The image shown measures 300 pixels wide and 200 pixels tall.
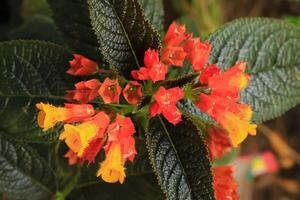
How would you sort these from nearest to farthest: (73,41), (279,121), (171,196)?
(171,196) → (73,41) → (279,121)

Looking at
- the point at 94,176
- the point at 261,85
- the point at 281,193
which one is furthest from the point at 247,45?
the point at 281,193

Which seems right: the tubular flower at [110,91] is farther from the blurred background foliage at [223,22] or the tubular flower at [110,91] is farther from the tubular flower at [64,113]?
the blurred background foliage at [223,22]

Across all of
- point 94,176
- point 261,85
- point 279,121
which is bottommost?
point 279,121

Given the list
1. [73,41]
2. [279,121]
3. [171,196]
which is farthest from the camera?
[279,121]

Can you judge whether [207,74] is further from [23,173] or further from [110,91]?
[23,173]

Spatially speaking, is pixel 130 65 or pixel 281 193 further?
pixel 281 193

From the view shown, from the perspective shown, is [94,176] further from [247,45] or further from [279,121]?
[279,121]

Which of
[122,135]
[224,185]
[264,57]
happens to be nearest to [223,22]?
[264,57]

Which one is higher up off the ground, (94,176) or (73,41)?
(73,41)
